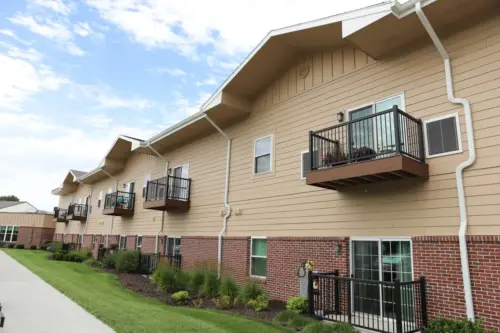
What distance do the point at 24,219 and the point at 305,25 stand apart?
4393cm

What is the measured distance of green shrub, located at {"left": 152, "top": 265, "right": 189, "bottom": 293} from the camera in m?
11.5

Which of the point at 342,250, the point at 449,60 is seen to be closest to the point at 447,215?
the point at 342,250

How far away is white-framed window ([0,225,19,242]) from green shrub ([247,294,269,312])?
4245 cm

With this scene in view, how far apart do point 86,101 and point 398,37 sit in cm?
2025

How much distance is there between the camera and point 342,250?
8.48 meters

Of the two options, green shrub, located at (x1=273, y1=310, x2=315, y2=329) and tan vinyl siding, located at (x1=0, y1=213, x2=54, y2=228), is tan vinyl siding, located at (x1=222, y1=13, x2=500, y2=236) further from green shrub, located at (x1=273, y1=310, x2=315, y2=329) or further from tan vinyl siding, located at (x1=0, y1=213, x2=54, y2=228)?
tan vinyl siding, located at (x1=0, y1=213, x2=54, y2=228)

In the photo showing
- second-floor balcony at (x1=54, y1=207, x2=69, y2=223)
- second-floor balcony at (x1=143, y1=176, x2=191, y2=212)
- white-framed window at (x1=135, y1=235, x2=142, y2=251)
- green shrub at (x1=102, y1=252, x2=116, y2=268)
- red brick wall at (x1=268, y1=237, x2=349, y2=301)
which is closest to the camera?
red brick wall at (x1=268, y1=237, x2=349, y2=301)

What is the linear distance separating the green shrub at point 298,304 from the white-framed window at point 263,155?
413cm

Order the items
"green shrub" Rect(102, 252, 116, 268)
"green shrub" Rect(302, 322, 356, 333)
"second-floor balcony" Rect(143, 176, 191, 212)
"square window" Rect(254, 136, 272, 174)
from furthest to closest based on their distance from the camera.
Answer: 1. "green shrub" Rect(102, 252, 116, 268)
2. "second-floor balcony" Rect(143, 176, 191, 212)
3. "square window" Rect(254, 136, 272, 174)
4. "green shrub" Rect(302, 322, 356, 333)

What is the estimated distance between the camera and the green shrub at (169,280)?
454 inches

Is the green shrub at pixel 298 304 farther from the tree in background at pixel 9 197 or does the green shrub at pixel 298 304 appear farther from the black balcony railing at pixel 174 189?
the tree in background at pixel 9 197

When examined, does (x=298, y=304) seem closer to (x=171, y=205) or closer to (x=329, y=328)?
(x=329, y=328)

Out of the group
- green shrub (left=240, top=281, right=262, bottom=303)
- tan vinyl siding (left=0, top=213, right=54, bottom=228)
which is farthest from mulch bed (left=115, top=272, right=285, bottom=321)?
tan vinyl siding (left=0, top=213, right=54, bottom=228)

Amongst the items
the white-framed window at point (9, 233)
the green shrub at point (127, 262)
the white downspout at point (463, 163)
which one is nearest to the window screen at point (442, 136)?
the white downspout at point (463, 163)
